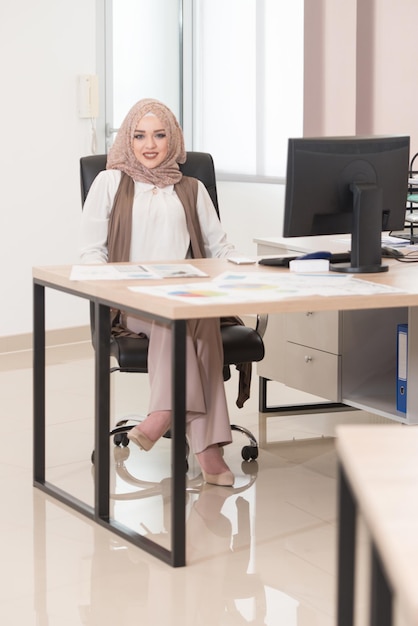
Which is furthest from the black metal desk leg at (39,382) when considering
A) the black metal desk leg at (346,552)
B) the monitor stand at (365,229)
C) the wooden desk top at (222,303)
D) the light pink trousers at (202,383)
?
the black metal desk leg at (346,552)

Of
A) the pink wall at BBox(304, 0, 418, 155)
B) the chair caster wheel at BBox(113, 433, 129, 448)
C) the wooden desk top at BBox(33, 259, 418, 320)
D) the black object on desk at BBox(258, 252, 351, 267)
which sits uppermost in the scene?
the pink wall at BBox(304, 0, 418, 155)

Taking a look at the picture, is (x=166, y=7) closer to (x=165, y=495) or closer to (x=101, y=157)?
(x=101, y=157)

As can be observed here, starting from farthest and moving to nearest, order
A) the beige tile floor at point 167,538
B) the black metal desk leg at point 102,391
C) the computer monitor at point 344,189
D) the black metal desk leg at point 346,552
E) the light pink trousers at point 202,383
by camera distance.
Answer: the light pink trousers at point 202,383 → the computer monitor at point 344,189 → the black metal desk leg at point 102,391 → the beige tile floor at point 167,538 → the black metal desk leg at point 346,552

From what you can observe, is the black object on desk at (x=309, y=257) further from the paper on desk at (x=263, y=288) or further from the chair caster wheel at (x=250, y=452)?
the chair caster wheel at (x=250, y=452)

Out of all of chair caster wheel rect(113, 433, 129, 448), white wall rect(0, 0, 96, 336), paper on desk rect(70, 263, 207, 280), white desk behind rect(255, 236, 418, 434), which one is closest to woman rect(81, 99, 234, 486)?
paper on desk rect(70, 263, 207, 280)

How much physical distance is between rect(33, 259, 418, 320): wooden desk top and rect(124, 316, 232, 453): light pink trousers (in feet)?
0.70

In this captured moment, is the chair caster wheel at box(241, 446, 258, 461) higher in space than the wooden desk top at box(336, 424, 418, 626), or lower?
lower

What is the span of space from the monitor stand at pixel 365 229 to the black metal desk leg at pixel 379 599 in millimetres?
1890

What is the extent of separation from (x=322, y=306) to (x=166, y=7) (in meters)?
4.00

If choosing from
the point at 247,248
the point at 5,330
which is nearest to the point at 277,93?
the point at 247,248

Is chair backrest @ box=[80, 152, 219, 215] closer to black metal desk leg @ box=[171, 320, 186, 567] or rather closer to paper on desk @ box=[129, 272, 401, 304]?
paper on desk @ box=[129, 272, 401, 304]

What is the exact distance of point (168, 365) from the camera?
3.21 m

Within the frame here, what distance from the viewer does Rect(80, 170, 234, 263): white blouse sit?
3537 mm

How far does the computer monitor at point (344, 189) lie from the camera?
3.06 metres
